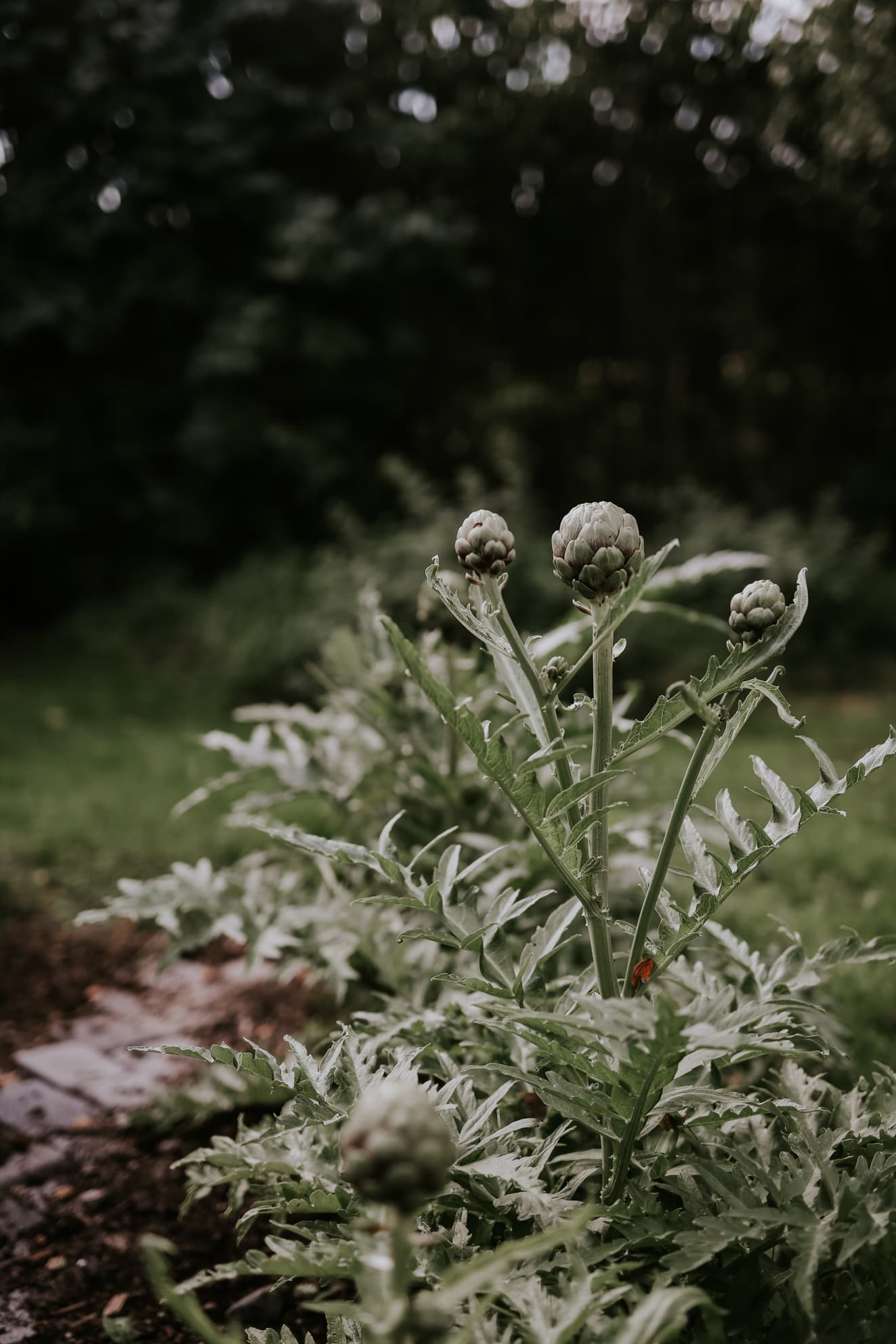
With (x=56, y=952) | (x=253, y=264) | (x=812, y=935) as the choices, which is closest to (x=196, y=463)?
(x=253, y=264)

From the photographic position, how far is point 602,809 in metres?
0.98

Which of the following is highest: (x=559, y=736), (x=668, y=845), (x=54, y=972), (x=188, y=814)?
(x=188, y=814)

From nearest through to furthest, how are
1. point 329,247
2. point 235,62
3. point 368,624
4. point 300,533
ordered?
point 368,624
point 329,247
point 235,62
point 300,533

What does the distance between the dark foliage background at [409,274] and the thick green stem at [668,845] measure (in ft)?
18.2

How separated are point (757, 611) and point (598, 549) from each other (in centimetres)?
17

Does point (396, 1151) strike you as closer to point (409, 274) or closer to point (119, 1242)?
point (119, 1242)

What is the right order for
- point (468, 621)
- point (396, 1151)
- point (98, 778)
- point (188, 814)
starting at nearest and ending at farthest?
point (396, 1151) < point (468, 621) < point (188, 814) < point (98, 778)

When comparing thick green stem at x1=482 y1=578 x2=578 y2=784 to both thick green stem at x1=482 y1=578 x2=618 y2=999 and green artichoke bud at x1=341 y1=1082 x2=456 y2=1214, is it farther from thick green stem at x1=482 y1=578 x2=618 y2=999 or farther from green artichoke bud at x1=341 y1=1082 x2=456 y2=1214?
green artichoke bud at x1=341 y1=1082 x2=456 y2=1214

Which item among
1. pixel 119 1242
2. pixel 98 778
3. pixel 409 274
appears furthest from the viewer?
pixel 409 274

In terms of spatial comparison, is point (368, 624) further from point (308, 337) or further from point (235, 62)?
point (235, 62)

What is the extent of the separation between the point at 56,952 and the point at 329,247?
566cm

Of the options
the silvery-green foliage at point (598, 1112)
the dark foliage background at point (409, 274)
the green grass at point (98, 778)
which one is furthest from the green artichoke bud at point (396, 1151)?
the dark foliage background at point (409, 274)

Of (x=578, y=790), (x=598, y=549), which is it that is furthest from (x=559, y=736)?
(x=598, y=549)

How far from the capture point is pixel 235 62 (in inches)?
292
